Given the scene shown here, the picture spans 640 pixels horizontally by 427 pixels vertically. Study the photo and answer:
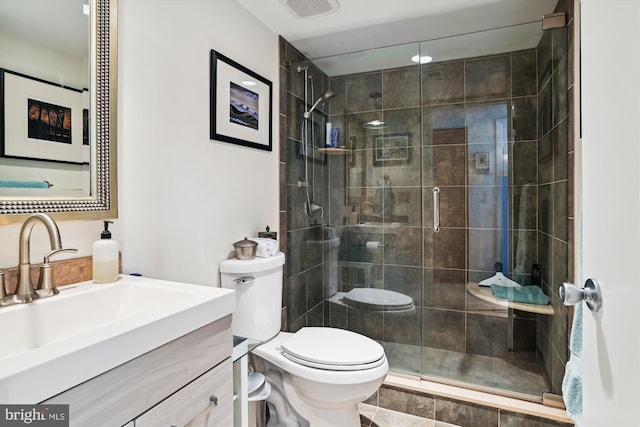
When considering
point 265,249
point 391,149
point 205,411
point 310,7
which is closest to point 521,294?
point 391,149

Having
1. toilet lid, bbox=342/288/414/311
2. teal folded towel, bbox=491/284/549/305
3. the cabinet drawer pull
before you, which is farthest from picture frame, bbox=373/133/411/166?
the cabinet drawer pull

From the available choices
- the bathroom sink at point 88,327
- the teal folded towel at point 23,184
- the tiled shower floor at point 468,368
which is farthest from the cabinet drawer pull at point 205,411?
the tiled shower floor at point 468,368

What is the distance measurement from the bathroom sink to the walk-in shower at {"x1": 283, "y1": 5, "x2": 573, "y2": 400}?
1322 mm

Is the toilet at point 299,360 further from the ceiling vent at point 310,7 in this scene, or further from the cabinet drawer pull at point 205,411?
the ceiling vent at point 310,7

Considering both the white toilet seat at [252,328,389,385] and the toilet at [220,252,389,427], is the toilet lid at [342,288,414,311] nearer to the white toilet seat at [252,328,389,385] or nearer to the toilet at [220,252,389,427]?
the toilet at [220,252,389,427]

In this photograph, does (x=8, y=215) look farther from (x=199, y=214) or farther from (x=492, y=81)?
(x=492, y=81)

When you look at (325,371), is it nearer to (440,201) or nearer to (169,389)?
(169,389)

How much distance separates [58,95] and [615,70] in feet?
4.69

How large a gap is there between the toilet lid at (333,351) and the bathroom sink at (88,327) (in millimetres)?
706

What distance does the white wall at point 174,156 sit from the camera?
127 centimetres

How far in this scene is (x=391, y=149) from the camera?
2490 millimetres

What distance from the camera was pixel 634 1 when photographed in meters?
0.56

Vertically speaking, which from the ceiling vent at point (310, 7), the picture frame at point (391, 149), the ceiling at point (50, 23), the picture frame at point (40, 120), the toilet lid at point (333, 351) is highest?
the ceiling vent at point (310, 7)


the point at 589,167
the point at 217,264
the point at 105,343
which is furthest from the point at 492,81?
the point at 105,343
